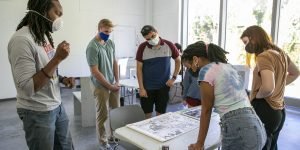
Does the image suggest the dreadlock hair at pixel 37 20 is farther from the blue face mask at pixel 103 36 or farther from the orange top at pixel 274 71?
the orange top at pixel 274 71

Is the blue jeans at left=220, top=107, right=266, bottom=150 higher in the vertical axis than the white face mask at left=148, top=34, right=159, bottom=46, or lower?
lower

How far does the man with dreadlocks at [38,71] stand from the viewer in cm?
116

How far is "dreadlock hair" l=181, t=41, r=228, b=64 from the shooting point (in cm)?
133

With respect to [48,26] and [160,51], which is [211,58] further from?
[160,51]

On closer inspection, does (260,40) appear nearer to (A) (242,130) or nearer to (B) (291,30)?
(A) (242,130)

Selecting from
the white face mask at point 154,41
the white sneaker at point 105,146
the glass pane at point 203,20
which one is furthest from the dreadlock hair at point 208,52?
the glass pane at point 203,20

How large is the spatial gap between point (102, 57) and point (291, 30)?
396 cm

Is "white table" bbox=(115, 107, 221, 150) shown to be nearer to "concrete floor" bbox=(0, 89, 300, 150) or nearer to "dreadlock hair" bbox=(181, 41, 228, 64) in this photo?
"dreadlock hair" bbox=(181, 41, 228, 64)

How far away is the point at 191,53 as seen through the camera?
138cm

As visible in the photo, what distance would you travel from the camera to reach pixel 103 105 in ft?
8.70

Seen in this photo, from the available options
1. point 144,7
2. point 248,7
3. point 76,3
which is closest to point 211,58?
point 248,7

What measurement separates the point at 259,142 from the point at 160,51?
1.55 meters

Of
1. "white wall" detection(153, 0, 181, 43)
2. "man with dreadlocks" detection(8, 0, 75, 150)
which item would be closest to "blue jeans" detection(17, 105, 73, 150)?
"man with dreadlocks" detection(8, 0, 75, 150)

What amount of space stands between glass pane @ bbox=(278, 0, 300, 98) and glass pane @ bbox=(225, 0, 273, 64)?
0.79 ft
